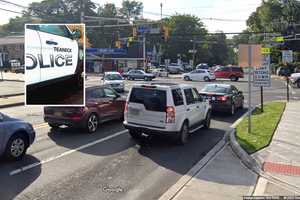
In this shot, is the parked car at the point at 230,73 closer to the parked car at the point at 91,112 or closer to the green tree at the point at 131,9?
the parked car at the point at 91,112

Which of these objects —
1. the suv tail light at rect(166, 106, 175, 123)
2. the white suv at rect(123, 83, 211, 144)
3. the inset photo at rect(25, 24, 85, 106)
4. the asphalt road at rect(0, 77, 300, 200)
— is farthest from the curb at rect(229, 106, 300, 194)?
the inset photo at rect(25, 24, 85, 106)

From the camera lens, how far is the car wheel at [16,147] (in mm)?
9273

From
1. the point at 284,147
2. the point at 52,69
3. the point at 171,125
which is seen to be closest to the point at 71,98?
the point at 52,69

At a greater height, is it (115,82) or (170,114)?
(115,82)

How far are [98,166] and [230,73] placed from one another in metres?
44.1

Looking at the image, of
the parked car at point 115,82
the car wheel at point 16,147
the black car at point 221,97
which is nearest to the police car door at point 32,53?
the car wheel at point 16,147

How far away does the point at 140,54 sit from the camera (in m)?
72.6

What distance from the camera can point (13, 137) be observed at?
9.39 m

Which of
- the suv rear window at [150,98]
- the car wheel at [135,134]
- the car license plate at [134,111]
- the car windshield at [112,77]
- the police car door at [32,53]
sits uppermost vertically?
the police car door at [32,53]

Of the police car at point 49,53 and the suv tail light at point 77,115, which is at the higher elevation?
the police car at point 49,53

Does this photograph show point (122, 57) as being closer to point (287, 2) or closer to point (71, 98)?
point (287, 2)

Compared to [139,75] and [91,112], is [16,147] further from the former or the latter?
[139,75]

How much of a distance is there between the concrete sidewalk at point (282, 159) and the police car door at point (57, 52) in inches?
176

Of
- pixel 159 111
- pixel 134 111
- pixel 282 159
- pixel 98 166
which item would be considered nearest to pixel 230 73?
pixel 134 111
